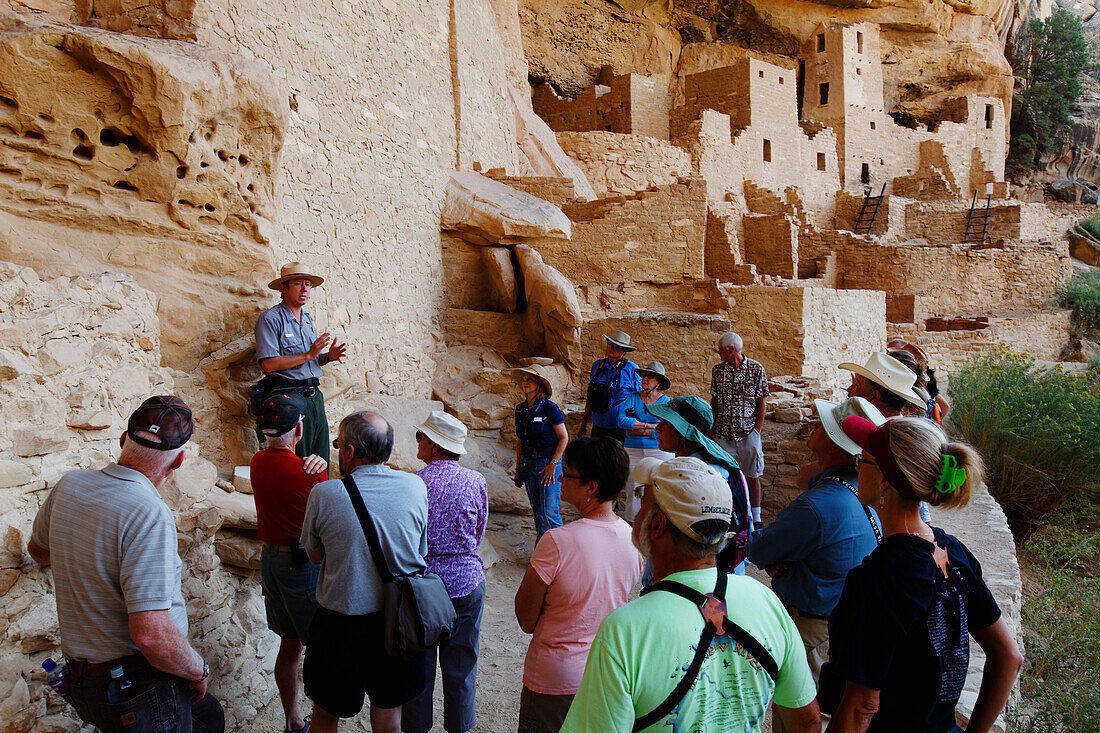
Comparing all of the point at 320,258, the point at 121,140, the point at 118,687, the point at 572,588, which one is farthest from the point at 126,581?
the point at 320,258

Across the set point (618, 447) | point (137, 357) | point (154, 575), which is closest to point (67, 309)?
point (137, 357)

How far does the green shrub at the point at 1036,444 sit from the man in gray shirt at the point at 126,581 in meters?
7.83

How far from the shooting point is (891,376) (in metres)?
3.27

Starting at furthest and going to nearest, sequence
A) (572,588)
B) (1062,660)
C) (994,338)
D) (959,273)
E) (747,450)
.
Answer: (959,273), (994,338), (747,450), (1062,660), (572,588)

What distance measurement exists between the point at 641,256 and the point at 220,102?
7.08 metres

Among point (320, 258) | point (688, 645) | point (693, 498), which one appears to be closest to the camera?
point (688, 645)

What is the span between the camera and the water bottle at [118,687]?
7.11 feet

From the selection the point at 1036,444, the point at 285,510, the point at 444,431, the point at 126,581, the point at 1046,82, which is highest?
the point at 1046,82

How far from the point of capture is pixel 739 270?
13.8 m

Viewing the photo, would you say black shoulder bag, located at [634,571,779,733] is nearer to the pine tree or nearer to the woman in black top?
the woman in black top

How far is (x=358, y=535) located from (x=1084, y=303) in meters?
22.0

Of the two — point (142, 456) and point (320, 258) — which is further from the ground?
point (320, 258)

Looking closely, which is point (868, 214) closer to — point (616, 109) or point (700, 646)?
point (616, 109)

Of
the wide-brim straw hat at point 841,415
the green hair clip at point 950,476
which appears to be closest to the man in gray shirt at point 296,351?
the wide-brim straw hat at point 841,415
